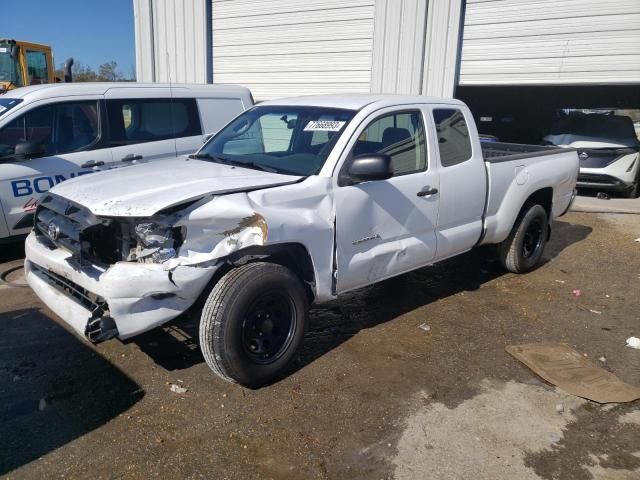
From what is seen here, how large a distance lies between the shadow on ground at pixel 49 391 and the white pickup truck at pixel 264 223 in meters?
0.49

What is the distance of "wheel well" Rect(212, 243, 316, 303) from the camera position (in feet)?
10.8

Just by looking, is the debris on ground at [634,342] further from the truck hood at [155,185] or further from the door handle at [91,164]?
the door handle at [91,164]

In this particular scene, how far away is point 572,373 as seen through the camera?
383cm

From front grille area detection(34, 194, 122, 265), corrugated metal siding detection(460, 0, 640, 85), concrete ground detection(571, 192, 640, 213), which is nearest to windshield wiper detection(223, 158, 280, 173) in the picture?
front grille area detection(34, 194, 122, 265)

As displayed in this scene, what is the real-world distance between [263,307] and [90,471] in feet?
4.31

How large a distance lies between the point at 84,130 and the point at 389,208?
3.99 metres

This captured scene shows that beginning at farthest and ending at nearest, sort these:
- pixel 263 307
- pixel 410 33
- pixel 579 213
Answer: pixel 410 33 → pixel 579 213 → pixel 263 307

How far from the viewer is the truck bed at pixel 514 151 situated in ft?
18.3

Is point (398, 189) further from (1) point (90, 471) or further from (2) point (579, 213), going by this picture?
(2) point (579, 213)

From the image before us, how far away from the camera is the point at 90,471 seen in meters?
2.65

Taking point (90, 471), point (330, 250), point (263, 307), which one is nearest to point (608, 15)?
point (330, 250)

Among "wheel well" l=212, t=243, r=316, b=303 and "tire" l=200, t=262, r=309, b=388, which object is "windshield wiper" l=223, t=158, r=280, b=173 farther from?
"tire" l=200, t=262, r=309, b=388

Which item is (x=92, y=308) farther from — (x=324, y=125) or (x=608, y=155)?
(x=608, y=155)

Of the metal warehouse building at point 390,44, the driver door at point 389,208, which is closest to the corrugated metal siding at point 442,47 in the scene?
the metal warehouse building at point 390,44
